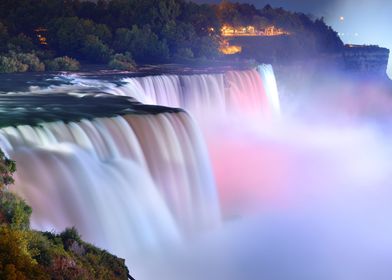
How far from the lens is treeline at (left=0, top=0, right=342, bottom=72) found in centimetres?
4628

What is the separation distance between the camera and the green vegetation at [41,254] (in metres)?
7.61

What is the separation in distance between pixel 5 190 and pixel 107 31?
40921 millimetres

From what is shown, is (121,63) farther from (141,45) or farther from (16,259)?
(16,259)

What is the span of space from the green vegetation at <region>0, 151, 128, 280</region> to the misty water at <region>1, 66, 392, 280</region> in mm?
2431

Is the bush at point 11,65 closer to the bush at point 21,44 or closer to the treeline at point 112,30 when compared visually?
the treeline at point 112,30

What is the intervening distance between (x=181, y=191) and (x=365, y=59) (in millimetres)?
56742

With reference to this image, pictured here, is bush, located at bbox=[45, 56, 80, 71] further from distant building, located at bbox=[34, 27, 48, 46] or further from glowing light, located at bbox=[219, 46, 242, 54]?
glowing light, located at bbox=[219, 46, 242, 54]

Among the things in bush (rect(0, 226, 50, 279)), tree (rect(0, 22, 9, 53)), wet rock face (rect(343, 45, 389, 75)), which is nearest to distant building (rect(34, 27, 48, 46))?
tree (rect(0, 22, 9, 53))

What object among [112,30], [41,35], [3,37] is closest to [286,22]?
[112,30]

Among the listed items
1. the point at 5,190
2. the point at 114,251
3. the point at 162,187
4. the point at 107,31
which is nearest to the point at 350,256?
the point at 162,187

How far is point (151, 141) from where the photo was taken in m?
17.6

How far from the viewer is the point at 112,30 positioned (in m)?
54.8

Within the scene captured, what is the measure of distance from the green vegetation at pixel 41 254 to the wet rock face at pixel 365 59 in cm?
6168

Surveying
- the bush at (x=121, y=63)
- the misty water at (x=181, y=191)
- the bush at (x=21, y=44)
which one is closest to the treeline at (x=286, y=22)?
the bush at (x=121, y=63)
